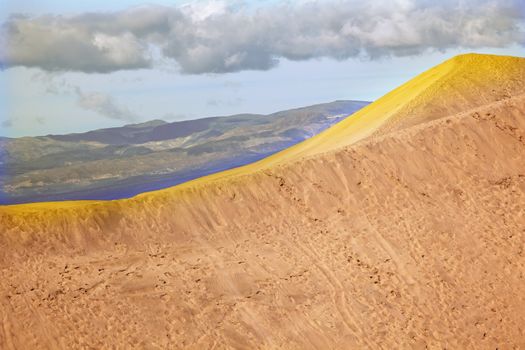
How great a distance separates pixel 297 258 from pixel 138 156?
5184 inches

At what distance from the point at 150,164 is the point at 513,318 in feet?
402

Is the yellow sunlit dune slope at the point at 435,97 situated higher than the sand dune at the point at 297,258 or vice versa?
the yellow sunlit dune slope at the point at 435,97

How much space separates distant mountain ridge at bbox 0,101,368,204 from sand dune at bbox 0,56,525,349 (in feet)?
306

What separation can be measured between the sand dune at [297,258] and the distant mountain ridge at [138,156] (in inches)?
3670

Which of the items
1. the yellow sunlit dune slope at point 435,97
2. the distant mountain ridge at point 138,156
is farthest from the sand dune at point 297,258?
the distant mountain ridge at point 138,156

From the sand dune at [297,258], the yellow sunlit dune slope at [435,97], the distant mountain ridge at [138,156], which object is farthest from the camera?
the distant mountain ridge at [138,156]

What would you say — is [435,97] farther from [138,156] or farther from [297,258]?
[138,156]

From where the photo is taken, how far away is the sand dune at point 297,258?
22469mm

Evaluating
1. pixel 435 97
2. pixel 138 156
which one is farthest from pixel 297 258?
pixel 138 156

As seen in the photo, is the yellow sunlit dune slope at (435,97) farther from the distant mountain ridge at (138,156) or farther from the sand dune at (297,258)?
the distant mountain ridge at (138,156)

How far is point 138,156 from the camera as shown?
6043 inches

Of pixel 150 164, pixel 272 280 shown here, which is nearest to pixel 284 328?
pixel 272 280

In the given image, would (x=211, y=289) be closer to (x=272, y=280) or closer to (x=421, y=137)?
(x=272, y=280)

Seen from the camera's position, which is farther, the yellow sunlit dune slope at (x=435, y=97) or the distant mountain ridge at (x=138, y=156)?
the distant mountain ridge at (x=138, y=156)
